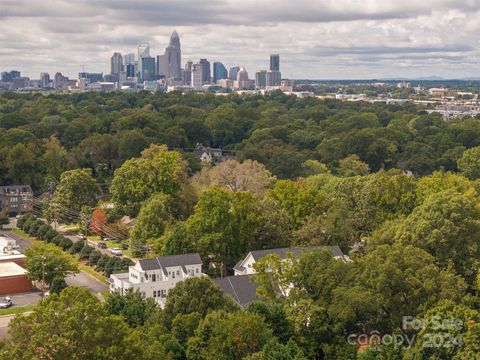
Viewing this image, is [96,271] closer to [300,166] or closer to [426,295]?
[426,295]

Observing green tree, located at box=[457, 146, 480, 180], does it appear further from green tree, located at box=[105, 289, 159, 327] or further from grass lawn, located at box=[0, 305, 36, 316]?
green tree, located at box=[105, 289, 159, 327]

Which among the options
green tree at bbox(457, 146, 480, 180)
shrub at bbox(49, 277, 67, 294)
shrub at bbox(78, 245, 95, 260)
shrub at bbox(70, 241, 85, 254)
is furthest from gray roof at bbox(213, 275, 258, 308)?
green tree at bbox(457, 146, 480, 180)

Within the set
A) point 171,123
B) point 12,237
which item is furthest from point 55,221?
point 171,123

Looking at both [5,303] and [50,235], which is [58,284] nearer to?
[5,303]

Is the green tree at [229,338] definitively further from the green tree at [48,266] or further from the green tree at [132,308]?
the green tree at [48,266]

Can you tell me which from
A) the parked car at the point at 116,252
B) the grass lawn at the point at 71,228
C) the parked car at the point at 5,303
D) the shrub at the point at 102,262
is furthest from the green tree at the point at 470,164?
the parked car at the point at 5,303

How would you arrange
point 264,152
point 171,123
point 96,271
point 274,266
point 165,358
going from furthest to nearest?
point 171,123 < point 264,152 < point 96,271 < point 274,266 < point 165,358

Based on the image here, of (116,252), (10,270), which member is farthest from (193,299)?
(116,252)
